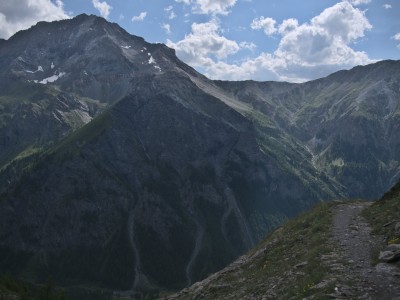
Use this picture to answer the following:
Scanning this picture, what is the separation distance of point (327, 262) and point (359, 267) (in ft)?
9.57

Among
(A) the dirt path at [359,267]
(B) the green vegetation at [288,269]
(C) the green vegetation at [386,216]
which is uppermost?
(C) the green vegetation at [386,216]

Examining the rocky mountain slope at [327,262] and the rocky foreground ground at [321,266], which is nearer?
the rocky foreground ground at [321,266]

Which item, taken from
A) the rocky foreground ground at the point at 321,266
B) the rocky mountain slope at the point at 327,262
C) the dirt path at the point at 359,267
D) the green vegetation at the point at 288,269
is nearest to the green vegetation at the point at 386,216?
the rocky mountain slope at the point at 327,262

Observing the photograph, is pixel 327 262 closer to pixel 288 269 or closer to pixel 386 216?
pixel 288 269

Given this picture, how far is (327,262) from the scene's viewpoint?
30.5 m

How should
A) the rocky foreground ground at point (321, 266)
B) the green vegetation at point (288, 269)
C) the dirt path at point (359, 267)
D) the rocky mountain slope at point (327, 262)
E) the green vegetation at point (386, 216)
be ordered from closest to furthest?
the dirt path at point (359, 267) < the rocky foreground ground at point (321, 266) < the rocky mountain slope at point (327, 262) < the green vegetation at point (288, 269) < the green vegetation at point (386, 216)

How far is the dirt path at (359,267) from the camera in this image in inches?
924

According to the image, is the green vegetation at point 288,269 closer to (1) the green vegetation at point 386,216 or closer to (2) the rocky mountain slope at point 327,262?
(2) the rocky mountain slope at point 327,262

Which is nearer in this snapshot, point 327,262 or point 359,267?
point 359,267

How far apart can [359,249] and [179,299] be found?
68.0 feet

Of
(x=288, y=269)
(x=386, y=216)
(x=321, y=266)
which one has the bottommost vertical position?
(x=288, y=269)

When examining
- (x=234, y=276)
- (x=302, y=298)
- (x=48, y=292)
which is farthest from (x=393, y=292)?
(x=48, y=292)

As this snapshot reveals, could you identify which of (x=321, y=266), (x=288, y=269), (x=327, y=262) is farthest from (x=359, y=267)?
(x=288, y=269)

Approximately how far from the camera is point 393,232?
109 feet
